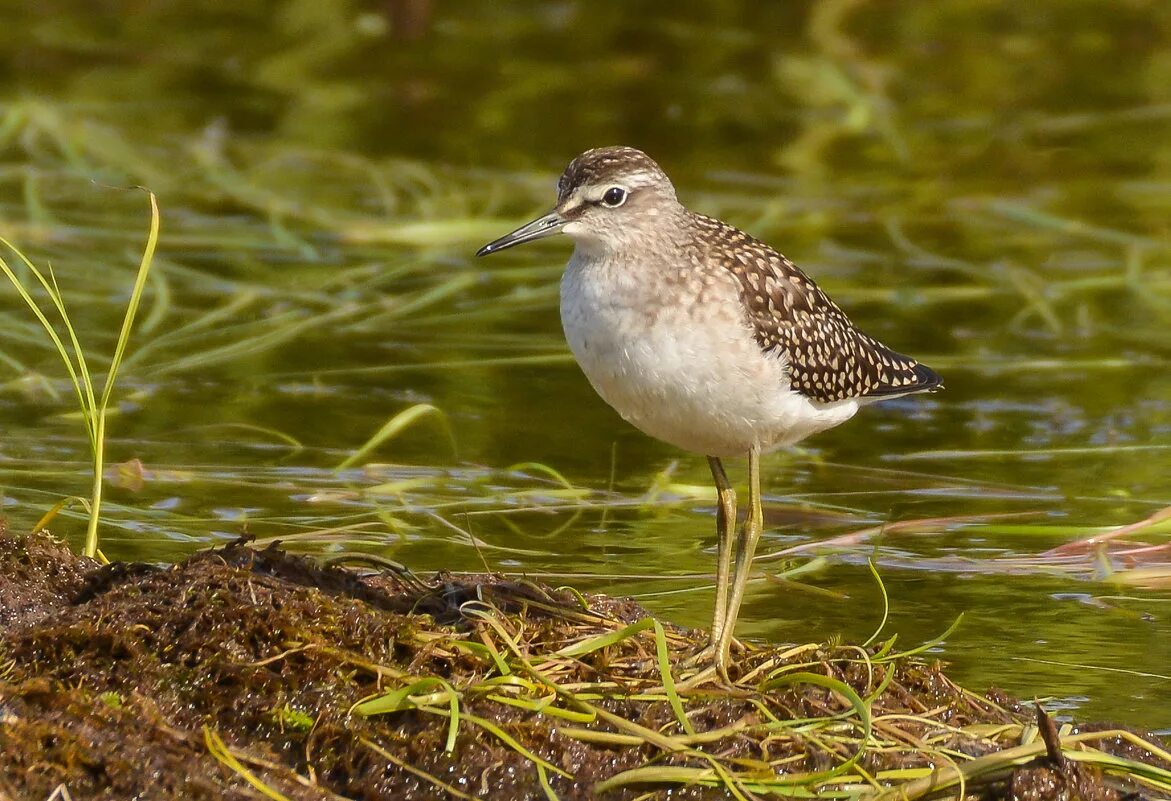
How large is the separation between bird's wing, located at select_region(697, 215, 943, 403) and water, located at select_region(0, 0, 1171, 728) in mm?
625

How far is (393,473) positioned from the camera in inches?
313

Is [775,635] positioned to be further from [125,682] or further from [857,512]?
[125,682]

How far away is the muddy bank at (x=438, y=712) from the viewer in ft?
15.6

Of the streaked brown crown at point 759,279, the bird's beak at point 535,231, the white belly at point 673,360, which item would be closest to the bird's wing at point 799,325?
the streaked brown crown at point 759,279

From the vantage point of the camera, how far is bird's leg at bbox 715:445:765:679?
5527 mm

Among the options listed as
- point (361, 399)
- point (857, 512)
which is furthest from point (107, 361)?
point (857, 512)

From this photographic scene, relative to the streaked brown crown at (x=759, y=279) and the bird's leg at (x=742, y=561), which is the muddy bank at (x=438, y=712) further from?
the streaked brown crown at (x=759, y=279)

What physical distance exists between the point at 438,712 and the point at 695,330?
141cm

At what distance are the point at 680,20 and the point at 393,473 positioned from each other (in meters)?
9.61

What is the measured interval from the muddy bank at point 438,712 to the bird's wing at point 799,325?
100cm

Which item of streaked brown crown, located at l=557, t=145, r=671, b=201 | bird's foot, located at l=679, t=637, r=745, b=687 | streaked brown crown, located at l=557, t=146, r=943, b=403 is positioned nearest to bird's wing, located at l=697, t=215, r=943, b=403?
streaked brown crown, located at l=557, t=146, r=943, b=403

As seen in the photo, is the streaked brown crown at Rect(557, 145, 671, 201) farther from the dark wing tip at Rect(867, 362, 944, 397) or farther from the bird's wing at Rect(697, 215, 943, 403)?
the dark wing tip at Rect(867, 362, 944, 397)

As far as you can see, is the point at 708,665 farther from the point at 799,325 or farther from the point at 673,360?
the point at 799,325

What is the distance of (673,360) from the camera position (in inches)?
221
